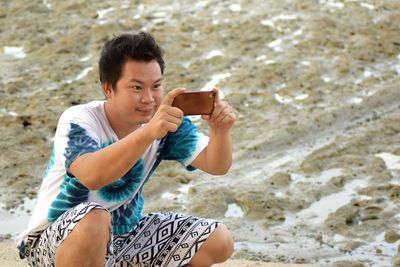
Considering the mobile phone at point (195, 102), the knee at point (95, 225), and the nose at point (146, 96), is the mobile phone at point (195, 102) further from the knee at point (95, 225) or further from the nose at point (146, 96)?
the knee at point (95, 225)

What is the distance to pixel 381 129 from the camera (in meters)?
5.68

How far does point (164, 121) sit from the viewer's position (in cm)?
302

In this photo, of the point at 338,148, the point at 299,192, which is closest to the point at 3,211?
the point at 299,192

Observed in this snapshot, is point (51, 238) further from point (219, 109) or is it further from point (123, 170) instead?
point (219, 109)

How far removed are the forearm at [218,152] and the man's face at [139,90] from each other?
224 millimetres

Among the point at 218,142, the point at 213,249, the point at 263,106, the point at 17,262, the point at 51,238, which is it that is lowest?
the point at 263,106

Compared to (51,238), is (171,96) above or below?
above

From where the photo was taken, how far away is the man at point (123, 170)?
3.08 m

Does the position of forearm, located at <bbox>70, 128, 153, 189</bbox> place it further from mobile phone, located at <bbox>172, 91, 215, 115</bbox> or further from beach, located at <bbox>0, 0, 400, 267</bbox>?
beach, located at <bbox>0, 0, 400, 267</bbox>

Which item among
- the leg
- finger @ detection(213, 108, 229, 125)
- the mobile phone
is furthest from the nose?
the leg

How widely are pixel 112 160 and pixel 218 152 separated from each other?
0.44 m

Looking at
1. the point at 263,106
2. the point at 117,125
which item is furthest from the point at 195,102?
the point at 263,106

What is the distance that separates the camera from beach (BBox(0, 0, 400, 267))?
15.4 feet

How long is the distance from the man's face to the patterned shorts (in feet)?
1.29
